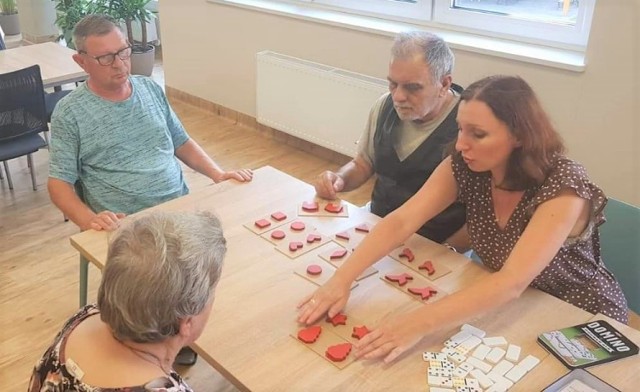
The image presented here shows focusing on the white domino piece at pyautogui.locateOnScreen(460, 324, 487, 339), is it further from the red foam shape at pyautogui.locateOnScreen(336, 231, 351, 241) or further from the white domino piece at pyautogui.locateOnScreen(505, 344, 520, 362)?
the red foam shape at pyautogui.locateOnScreen(336, 231, 351, 241)

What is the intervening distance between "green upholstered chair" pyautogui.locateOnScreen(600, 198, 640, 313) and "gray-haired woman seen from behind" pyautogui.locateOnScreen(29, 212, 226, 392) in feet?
4.33

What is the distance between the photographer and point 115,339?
1.15 metres

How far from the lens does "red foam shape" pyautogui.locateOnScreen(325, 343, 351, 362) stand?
1365 millimetres

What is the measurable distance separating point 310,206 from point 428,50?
662 millimetres

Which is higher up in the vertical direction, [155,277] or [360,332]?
[155,277]

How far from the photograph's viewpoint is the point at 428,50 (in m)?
2.07

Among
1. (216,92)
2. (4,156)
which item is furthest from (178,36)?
(4,156)

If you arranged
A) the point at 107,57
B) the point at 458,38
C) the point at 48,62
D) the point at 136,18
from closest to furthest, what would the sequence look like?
the point at 107,57 → the point at 458,38 → the point at 48,62 → the point at 136,18

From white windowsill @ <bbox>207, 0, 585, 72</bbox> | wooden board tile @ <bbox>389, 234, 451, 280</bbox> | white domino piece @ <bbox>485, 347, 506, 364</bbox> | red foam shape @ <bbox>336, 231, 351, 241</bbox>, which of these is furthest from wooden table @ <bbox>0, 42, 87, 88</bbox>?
white domino piece @ <bbox>485, 347, 506, 364</bbox>

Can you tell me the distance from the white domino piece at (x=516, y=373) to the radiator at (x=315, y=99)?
2475mm

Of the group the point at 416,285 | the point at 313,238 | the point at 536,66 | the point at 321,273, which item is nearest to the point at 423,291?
the point at 416,285

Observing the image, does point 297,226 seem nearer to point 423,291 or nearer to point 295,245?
point 295,245

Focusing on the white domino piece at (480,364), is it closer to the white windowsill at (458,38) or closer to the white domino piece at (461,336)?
the white domino piece at (461,336)

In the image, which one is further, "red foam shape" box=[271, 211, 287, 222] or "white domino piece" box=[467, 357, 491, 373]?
"red foam shape" box=[271, 211, 287, 222]
